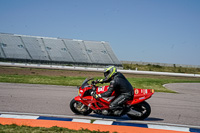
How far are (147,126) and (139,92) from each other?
1.16 metres

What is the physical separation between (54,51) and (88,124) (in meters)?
56.9

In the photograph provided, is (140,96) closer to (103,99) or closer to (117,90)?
(117,90)

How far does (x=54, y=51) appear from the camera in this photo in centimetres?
6212

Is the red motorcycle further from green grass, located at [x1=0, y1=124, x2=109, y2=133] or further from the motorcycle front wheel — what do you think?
green grass, located at [x1=0, y1=124, x2=109, y2=133]

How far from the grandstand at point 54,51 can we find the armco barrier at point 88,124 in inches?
1858

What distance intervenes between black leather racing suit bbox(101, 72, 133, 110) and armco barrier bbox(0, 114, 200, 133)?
24.3 inches

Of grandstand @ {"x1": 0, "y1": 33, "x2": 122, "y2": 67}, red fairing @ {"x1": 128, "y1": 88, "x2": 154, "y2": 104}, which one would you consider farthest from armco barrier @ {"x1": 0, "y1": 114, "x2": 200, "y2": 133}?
grandstand @ {"x1": 0, "y1": 33, "x2": 122, "y2": 67}

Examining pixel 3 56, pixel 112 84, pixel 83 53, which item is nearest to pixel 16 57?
pixel 3 56

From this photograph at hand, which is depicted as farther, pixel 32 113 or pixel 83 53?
pixel 83 53

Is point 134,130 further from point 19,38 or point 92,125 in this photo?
point 19,38

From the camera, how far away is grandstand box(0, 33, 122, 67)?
55.0 metres

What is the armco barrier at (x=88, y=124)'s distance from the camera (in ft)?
20.3

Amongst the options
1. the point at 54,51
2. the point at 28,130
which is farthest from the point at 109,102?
the point at 54,51

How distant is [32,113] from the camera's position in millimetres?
7555
